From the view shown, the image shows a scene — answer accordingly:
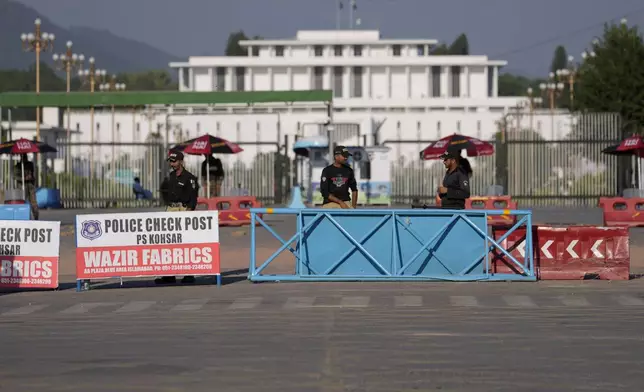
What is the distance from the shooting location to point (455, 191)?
2119 centimetres

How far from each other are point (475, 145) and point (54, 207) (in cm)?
1788

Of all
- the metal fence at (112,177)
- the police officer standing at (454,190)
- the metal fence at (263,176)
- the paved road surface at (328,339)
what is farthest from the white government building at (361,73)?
the paved road surface at (328,339)

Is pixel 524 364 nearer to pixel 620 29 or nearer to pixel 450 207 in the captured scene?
pixel 450 207

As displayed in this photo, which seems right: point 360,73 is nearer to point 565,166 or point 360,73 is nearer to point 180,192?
point 565,166

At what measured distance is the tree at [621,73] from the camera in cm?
7131

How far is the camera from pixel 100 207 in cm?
5909

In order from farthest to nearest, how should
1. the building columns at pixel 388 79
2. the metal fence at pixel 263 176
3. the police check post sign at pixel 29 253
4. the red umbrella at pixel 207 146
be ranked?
the building columns at pixel 388 79 → the metal fence at pixel 263 176 → the red umbrella at pixel 207 146 → the police check post sign at pixel 29 253

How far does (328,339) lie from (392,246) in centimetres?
746

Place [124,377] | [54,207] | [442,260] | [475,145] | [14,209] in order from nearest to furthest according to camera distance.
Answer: [124,377] < [442,260] < [14,209] < [475,145] < [54,207]

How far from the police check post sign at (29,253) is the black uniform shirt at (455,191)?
212 inches

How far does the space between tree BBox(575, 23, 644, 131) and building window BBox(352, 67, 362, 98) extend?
223 feet

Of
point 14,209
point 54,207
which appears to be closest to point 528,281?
point 14,209

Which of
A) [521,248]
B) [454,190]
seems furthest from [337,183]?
[521,248]

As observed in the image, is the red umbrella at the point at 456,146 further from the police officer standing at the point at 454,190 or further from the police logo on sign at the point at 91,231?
the police logo on sign at the point at 91,231
